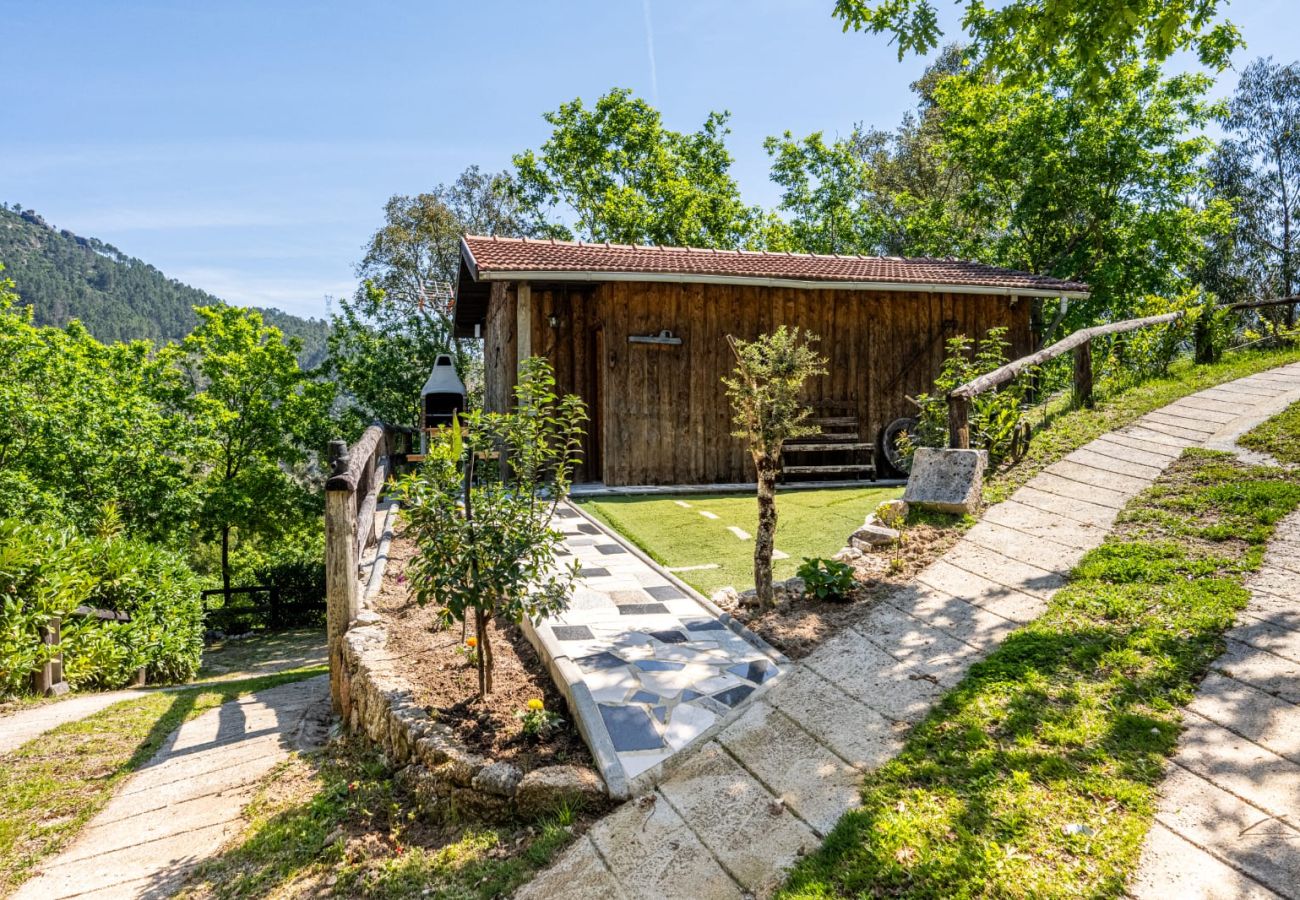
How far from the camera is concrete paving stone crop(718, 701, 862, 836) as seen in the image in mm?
2713

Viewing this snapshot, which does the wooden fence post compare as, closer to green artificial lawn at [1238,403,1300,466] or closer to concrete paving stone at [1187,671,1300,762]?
green artificial lawn at [1238,403,1300,466]

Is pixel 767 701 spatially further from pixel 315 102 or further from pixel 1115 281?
pixel 1115 281

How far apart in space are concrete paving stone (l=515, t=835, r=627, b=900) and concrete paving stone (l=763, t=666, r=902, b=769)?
1071mm

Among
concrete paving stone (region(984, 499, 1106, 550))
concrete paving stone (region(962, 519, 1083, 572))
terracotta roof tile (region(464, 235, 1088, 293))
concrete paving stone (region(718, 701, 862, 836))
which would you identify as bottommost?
concrete paving stone (region(718, 701, 862, 836))

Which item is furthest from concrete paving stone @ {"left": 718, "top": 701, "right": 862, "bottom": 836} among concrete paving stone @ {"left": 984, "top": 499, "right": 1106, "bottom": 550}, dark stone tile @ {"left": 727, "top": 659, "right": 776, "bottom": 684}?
concrete paving stone @ {"left": 984, "top": 499, "right": 1106, "bottom": 550}

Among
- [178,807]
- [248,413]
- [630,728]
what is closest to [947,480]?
[630,728]

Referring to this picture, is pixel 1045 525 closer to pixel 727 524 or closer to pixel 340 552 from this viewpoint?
pixel 727 524

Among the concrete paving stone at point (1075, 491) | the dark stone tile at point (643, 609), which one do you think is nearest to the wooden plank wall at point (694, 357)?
the concrete paving stone at point (1075, 491)

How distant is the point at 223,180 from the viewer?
22859 mm

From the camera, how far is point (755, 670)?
3.90m

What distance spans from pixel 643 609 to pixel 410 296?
2150cm

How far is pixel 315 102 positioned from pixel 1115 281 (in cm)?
1795

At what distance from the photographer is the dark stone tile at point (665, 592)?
521 centimetres

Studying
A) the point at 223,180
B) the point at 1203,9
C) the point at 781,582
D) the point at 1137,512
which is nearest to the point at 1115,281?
the point at 1203,9
